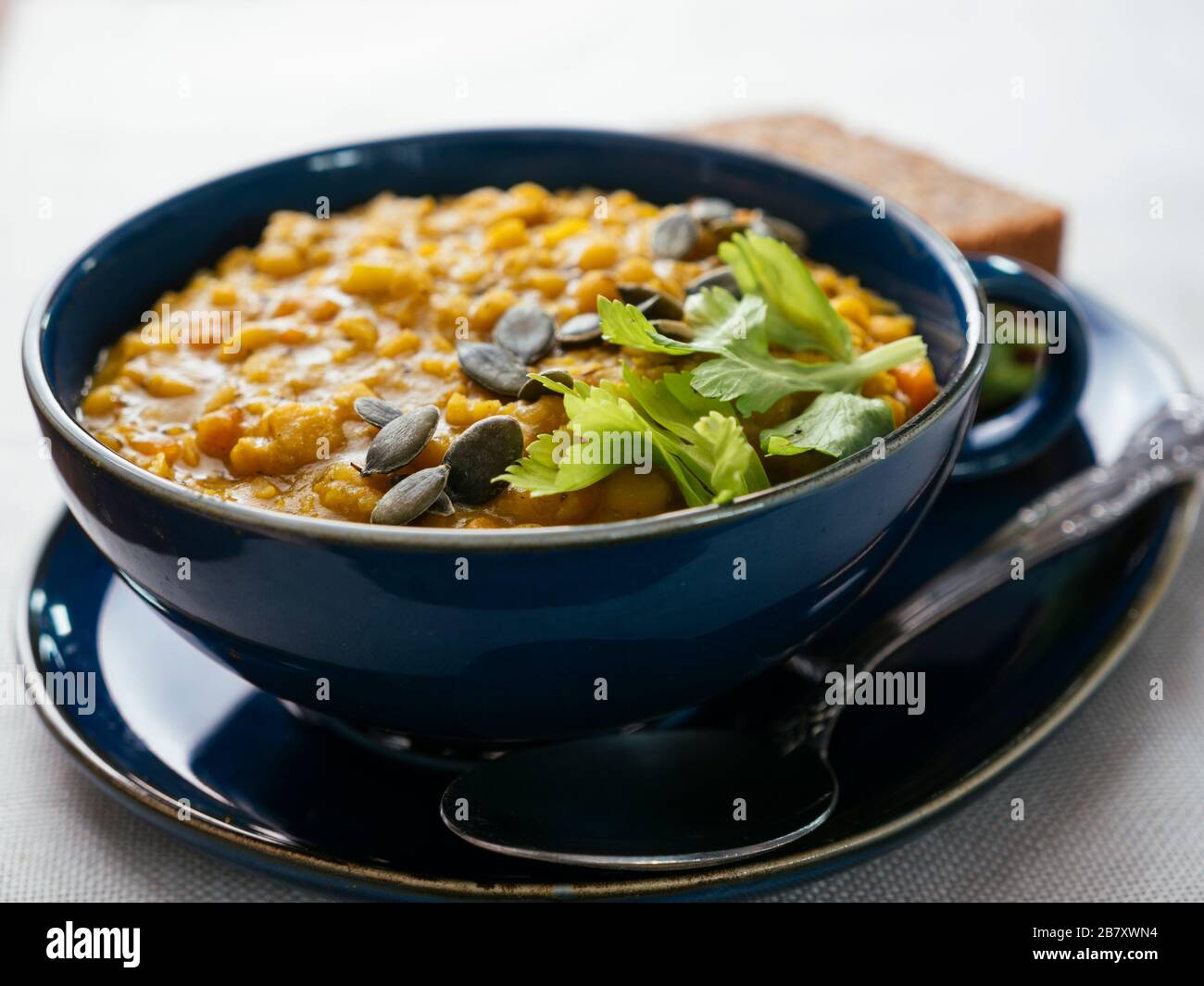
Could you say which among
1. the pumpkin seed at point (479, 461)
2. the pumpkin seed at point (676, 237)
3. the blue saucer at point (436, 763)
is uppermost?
the pumpkin seed at point (676, 237)

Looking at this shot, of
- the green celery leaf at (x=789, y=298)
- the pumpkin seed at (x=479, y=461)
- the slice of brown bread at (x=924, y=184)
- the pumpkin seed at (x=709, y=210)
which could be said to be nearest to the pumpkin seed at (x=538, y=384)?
the pumpkin seed at (x=479, y=461)

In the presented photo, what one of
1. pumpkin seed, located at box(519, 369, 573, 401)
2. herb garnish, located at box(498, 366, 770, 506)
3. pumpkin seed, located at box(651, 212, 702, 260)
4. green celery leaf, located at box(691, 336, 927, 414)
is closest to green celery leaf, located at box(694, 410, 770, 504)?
herb garnish, located at box(498, 366, 770, 506)

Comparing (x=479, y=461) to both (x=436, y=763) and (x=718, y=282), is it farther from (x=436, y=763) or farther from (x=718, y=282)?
(x=718, y=282)

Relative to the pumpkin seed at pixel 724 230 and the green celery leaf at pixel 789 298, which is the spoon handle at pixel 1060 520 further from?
the pumpkin seed at pixel 724 230

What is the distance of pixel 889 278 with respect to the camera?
2641mm

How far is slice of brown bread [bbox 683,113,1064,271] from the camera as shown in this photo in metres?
3.40

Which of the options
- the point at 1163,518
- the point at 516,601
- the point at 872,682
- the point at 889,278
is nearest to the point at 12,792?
the point at 516,601

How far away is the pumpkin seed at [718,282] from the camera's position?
7.88 feet

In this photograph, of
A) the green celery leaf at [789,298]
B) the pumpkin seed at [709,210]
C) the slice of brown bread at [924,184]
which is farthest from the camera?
the slice of brown bread at [924,184]

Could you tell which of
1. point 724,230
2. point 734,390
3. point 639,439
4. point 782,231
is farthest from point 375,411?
point 782,231

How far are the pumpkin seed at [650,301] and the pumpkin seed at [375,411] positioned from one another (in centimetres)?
48

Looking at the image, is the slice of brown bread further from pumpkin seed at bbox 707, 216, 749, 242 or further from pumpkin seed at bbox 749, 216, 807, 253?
pumpkin seed at bbox 707, 216, 749, 242

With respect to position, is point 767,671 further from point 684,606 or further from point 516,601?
point 516,601

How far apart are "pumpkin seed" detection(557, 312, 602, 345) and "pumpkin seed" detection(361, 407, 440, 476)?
0.33 metres
